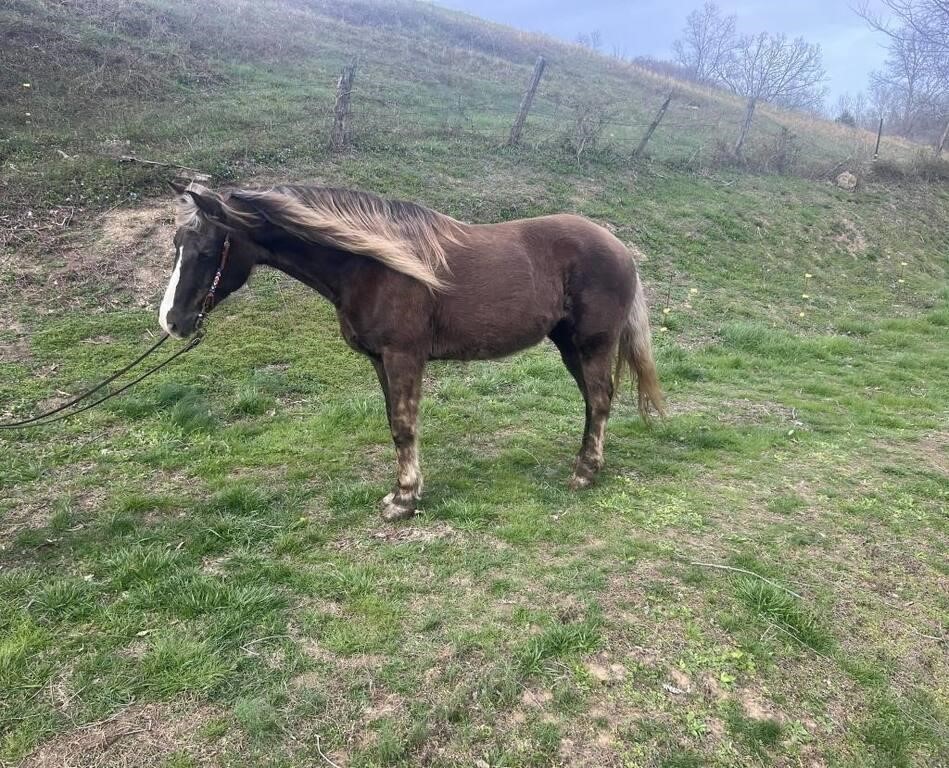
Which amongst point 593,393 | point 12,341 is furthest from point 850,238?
point 12,341

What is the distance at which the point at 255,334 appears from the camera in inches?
265

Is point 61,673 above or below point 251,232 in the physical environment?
below

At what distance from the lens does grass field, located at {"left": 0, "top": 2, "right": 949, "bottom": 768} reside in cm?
240

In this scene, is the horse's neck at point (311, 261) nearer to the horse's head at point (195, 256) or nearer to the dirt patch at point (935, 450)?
the horse's head at point (195, 256)

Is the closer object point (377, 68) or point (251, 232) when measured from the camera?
point (251, 232)

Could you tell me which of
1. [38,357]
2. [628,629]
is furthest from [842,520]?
[38,357]

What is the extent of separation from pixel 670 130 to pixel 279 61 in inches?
503

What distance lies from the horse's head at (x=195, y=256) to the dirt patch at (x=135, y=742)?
2.09 metres

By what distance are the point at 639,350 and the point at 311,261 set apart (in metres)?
2.70

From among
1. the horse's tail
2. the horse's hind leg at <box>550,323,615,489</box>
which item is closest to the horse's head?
the horse's hind leg at <box>550,323,615,489</box>

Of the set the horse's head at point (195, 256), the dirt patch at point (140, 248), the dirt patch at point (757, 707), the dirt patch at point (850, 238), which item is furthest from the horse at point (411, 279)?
the dirt patch at point (850, 238)

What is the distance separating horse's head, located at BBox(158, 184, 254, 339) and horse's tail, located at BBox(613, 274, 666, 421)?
293 cm

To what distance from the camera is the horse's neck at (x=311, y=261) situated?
374 centimetres

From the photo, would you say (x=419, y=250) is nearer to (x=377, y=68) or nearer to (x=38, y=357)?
(x=38, y=357)
